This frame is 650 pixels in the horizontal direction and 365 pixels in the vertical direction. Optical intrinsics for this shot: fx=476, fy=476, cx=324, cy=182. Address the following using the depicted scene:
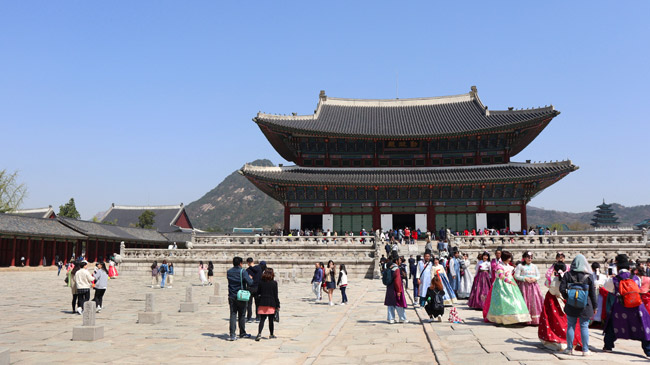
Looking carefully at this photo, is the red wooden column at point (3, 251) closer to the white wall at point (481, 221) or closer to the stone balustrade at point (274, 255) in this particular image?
the stone balustrade at point (274, 255)

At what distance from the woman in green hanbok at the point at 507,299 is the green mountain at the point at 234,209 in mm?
141859

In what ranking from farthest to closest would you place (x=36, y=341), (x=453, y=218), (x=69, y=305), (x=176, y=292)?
(x=453, y=218) < (x=176, y=292) < (x=69, y=305) < (x=36, y=341)

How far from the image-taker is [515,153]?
155ft

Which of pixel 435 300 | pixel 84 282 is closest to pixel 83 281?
pixel 84 282

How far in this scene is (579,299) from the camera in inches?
312

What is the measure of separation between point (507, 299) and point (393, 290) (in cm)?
271

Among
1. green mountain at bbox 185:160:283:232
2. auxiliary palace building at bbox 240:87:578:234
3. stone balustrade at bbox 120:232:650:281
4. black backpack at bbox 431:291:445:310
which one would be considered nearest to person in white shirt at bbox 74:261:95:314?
black backpack at bbox 431:291:445:310

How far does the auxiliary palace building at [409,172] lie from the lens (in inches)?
1535

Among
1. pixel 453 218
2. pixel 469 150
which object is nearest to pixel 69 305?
pixel 453 218

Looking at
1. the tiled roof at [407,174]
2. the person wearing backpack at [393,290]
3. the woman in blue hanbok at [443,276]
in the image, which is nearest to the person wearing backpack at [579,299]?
the woman in blue hanbok at [443,276]

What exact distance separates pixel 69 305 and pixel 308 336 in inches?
410

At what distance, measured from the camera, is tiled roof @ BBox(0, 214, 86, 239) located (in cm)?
3528

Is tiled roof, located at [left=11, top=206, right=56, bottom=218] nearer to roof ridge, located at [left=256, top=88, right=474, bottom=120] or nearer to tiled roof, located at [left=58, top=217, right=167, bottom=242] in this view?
tiled roof, located at [left=58, top=217, right=167, bottom=242]

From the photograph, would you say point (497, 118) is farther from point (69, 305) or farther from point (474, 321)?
point (69, 305)
